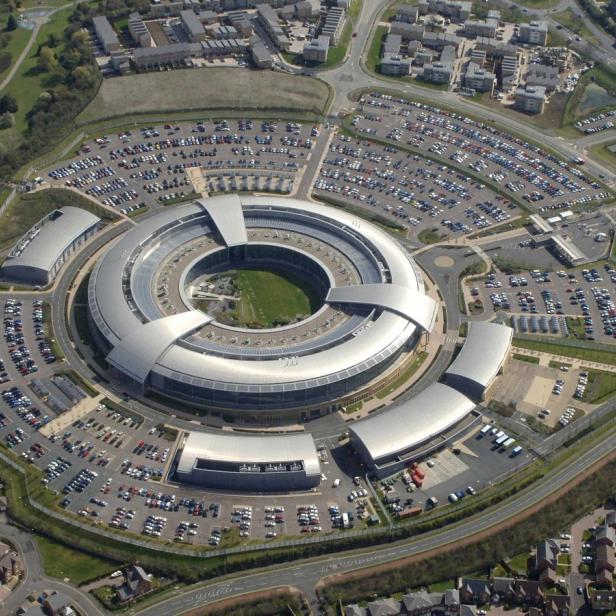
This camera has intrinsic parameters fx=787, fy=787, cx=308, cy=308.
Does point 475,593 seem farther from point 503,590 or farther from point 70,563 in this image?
point 70,563

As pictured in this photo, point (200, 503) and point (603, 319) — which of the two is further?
point (603, 319)

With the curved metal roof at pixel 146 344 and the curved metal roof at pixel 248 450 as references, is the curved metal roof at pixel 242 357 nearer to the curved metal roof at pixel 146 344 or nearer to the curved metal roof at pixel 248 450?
the curved metal roof at pixel 146 344

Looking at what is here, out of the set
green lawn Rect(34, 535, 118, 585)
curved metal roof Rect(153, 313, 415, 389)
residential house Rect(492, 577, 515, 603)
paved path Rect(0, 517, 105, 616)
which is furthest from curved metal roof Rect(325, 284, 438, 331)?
paved path Rect(0, 517, 105, 616)

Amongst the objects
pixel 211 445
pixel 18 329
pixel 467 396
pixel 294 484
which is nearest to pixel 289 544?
pixel 294 484

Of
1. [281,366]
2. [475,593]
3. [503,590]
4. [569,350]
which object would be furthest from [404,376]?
[503,590]

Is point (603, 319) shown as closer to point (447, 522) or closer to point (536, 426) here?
point (536, 426)

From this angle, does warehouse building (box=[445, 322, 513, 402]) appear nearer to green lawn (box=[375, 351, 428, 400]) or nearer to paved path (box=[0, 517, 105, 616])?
green lawn (box=[375, 351, 428, 400])
